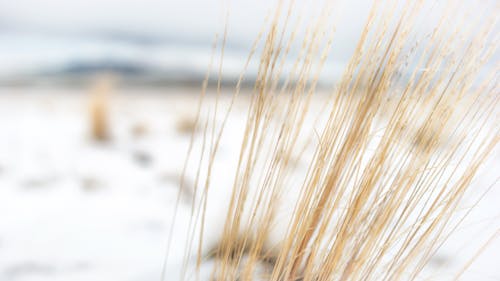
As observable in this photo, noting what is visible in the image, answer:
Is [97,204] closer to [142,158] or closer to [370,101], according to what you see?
[142,158]

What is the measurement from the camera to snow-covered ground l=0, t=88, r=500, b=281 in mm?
1536

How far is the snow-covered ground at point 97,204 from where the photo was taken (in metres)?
1.54

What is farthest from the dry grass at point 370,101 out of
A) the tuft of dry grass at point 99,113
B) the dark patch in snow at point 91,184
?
the tuft of dry grass at point 99,113

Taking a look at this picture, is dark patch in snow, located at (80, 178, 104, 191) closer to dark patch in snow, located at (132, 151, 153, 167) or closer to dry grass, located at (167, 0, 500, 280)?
dark patch in snow, located at (132, 151, 153, 167)

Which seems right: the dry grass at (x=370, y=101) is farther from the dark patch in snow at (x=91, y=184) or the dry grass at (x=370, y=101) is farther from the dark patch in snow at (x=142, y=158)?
the dark patch in snow at (x=142, y=158)

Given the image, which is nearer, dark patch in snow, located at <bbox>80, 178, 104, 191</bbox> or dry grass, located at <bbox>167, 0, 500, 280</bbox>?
dry grass, located at <bbox>167, 0, 500, 280</bbox>

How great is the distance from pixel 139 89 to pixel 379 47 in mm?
7327

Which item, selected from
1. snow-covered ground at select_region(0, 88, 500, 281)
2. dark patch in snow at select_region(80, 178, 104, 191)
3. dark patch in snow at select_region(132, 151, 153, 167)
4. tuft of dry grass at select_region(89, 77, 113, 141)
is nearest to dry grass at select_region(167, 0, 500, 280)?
snow-covered ground at select_region(0, 88, 500, 281)

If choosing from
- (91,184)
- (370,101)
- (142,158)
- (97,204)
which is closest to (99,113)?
(142,158)

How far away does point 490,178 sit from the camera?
2.36 meters

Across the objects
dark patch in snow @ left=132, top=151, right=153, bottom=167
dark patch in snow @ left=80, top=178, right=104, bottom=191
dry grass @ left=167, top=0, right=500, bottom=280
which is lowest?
dark patch in snow @ left=132, top=151, right=153, bottom=167

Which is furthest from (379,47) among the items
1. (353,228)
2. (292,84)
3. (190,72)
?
(190,72)

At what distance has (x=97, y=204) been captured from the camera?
2162 millimetres

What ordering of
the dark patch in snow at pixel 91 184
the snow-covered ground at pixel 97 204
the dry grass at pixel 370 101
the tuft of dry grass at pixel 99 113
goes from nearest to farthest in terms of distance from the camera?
1. the dry grass at pixel 370 101
2. the snow-covered ground at pixel 97 204
3. the dark patch in snow at pixel 91 184
4. the tuft of dry grass at pixel 99 113
